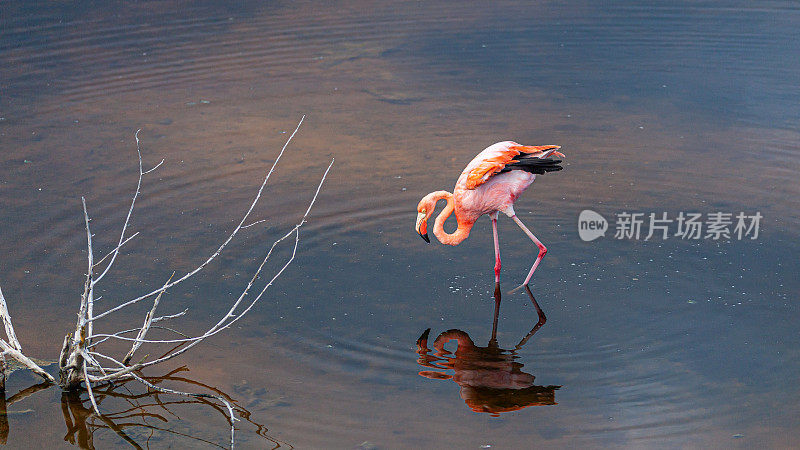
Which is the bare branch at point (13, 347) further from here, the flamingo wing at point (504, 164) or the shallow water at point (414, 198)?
the flamingo wing at point (504, 164)

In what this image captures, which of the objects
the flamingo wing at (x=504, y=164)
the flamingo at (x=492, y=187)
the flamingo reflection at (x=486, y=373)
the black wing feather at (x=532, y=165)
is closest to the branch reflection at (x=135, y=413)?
the flamingo reflection at (x=486, y=373)

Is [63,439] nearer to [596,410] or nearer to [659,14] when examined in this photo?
[596,410]

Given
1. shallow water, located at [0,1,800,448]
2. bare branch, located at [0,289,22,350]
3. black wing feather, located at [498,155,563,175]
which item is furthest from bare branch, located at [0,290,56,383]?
black wing feather, located at [498,155,563,175]

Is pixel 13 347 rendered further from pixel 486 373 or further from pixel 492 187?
pixel 492 187

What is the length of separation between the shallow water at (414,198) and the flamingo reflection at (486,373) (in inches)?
2.2

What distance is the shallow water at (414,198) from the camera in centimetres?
565

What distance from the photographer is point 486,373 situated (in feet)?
19.8

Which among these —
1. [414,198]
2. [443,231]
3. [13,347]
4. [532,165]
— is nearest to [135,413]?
[13,347]

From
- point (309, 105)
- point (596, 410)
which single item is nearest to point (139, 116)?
point (309, 105)

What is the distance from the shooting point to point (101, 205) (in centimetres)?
830

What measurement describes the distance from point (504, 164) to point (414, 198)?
5.46 feet

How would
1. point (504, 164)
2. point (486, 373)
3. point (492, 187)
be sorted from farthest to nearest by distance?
point (492, 187) → point (504, 164) → point (486, 373)

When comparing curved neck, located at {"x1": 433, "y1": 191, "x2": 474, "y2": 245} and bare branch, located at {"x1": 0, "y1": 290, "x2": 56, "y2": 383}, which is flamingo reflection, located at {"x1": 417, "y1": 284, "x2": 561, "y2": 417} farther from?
bare branch, located at {"x1": 0, "y1": 290, "x2": 56, "y2": 383}

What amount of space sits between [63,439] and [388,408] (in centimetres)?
196
